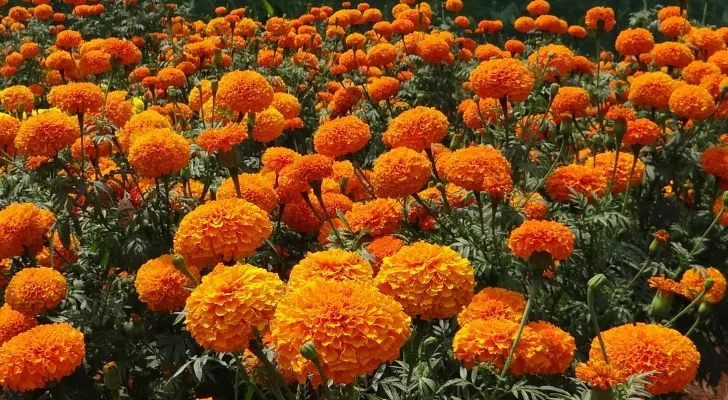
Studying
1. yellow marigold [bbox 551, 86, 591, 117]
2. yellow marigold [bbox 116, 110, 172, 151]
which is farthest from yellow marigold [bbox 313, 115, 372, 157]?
yellow marigold [bbox 551, 86, 591, 117]

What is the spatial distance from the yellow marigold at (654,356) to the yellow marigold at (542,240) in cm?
27

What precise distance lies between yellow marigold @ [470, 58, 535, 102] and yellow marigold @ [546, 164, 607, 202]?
378 millimetres

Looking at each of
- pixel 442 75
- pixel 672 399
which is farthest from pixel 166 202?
pixel 442 75

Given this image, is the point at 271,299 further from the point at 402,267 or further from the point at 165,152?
the point at 165,152

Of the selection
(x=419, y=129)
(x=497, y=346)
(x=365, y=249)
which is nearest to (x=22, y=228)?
(x=365, y=249)

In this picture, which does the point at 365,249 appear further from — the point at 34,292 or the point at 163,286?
the point at 34,292

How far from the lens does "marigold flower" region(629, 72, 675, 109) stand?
3.26 meters

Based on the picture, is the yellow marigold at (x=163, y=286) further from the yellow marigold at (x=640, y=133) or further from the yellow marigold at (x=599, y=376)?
the yellow marigold at (x=640, y=133)

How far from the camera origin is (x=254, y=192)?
2.57 m

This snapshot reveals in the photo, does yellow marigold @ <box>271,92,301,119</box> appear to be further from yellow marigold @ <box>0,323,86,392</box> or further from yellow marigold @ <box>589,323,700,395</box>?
yellow marigold @ <box>589,323,700,395</box>

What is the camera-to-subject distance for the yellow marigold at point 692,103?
10.3 ft

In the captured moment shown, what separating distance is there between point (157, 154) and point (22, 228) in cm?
56

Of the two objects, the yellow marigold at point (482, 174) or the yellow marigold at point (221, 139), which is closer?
A: the yellow marigold at point (482, 174)

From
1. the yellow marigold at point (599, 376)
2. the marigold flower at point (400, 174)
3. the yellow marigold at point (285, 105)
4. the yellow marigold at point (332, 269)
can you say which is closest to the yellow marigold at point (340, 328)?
the yellow marigold at point (332, 269)
